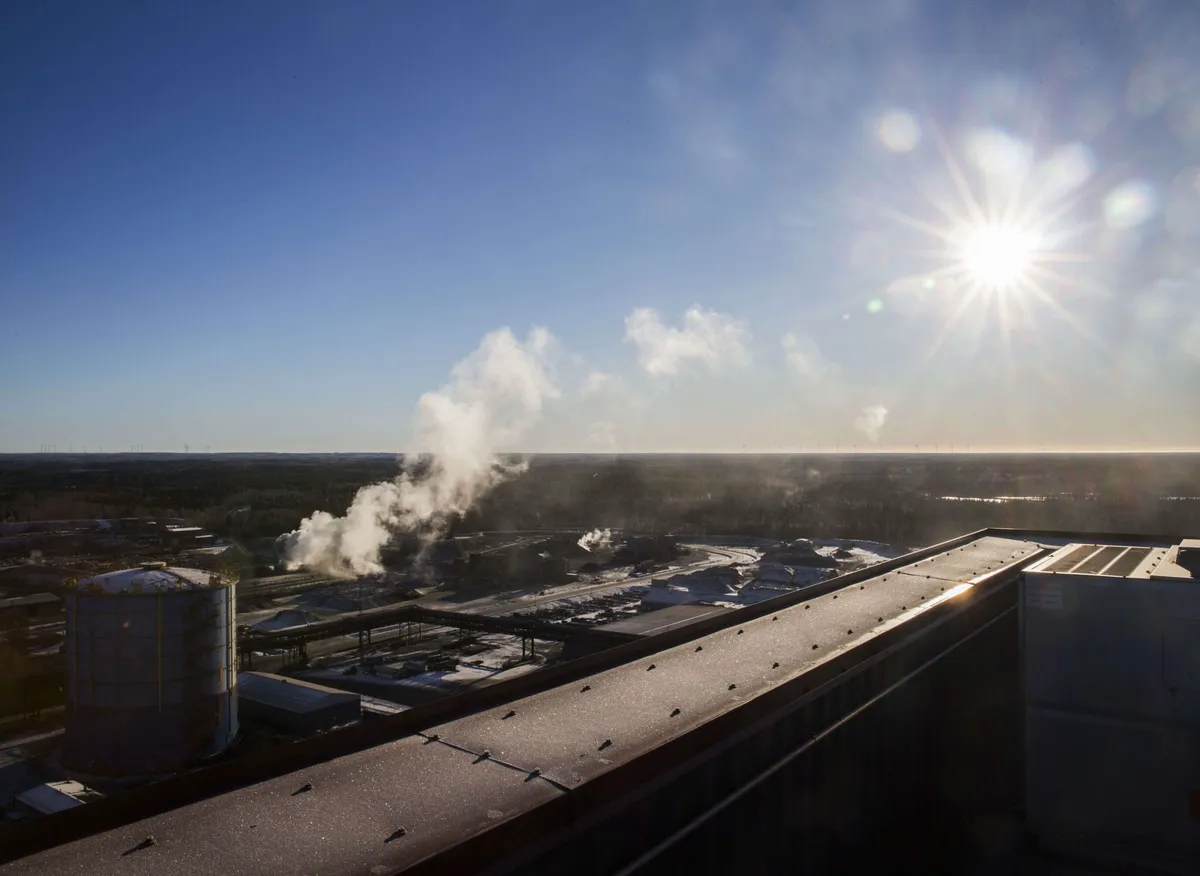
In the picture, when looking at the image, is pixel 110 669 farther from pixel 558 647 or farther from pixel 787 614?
pixel 558 647

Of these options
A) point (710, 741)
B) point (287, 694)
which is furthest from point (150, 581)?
point (710, 741)

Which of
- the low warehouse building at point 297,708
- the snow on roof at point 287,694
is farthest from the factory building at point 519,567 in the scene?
the low warehouse building at point 297,708

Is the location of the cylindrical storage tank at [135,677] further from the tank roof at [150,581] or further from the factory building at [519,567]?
the factory building at [519,567]

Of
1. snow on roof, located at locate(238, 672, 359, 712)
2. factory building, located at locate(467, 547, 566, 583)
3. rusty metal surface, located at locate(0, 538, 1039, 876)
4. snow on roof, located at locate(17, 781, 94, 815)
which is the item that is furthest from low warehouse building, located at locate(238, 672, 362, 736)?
factory building, located at locate(467, 547, 566, 583)

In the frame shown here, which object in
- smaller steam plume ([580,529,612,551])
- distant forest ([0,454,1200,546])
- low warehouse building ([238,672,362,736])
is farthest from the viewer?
distant forest ([0,454,1200,546])

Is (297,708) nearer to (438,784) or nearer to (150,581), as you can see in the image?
(150,581)

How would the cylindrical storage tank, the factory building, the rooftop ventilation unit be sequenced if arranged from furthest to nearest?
the factory building, the cylindrical storage tank, the rooftop ventilation unit

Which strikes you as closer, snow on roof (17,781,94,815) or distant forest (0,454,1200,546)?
snow on roof (17,781,94,815)

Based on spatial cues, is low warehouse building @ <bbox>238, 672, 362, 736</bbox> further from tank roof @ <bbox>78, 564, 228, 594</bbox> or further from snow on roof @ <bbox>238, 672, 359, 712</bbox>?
tank roof @ <bbox>78, 564, 228, 594</bbox>
